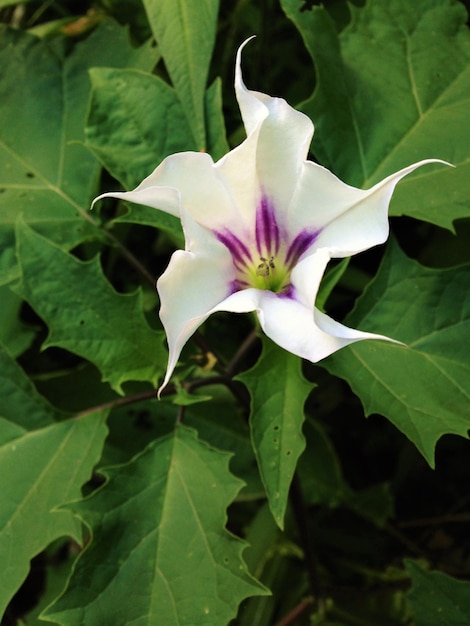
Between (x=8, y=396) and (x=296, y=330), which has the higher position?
(x=296, y=330)

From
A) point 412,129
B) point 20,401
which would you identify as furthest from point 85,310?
point 412,129

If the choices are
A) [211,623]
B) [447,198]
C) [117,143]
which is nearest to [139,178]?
[117,143]

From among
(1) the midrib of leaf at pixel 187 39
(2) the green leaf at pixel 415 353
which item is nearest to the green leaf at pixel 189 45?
(1) the midrib of leaf at pixel 187 39

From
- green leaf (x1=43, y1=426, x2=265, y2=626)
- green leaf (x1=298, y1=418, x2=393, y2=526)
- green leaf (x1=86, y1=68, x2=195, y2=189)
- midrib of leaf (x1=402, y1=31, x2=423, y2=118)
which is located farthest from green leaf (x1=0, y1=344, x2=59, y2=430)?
midrib of leaf (x1=402, y1=31, x2=423, y2=118)

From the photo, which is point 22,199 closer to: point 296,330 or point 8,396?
point 8,396

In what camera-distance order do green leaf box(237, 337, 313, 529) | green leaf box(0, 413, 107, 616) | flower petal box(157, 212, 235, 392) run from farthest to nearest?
green leaf box(0, 413, 107, 616)
green leaf box(237, 337, 313, 529)
flower petal box(157, 212, 235, 392)

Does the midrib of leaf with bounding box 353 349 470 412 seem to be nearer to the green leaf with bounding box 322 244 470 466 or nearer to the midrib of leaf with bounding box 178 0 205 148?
the green leaf with bounding box 322 244 470 466

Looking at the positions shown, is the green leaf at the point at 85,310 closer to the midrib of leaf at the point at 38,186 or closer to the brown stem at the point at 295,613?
the midrib of leaf at the point at 38,186
